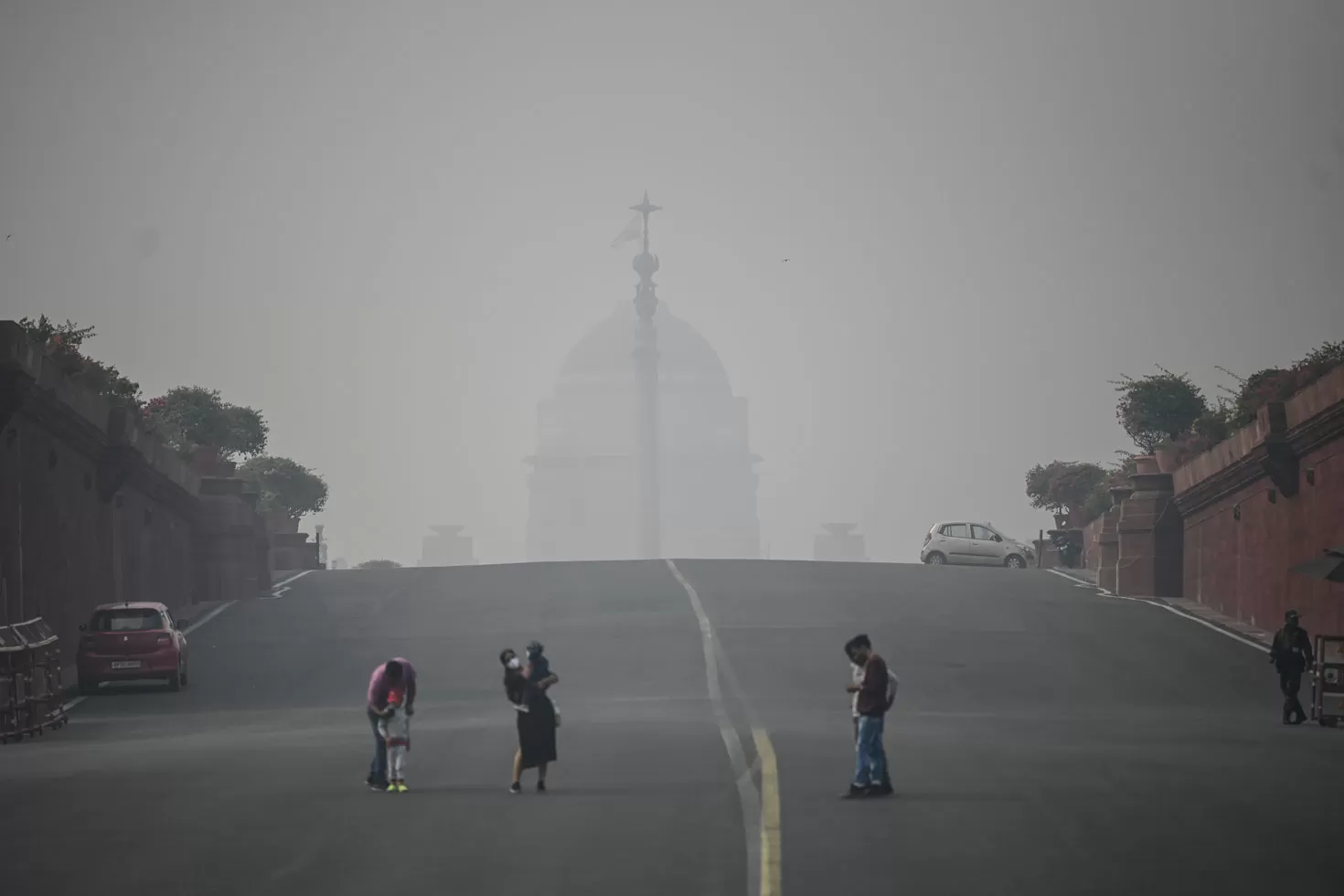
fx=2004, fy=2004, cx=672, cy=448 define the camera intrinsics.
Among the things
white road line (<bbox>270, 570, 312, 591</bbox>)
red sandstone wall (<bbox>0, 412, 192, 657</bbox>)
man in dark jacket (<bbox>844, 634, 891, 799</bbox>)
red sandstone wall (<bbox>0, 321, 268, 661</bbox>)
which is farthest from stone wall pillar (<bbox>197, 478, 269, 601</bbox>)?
man in dark jacket (<bbox>844, 634, 891, 799</bbox>)

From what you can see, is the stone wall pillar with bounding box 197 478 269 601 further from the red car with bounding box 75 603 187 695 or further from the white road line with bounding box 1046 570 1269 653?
the white road line with bounding box 1046 570 1269 653

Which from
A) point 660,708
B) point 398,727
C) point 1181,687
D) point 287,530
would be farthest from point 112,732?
point 287,530

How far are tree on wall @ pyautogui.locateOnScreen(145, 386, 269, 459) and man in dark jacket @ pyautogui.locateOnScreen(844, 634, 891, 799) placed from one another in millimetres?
78864

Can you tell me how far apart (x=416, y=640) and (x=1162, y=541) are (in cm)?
2266

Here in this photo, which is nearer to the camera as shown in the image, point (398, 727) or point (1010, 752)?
point (398, 727)

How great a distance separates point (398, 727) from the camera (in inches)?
837

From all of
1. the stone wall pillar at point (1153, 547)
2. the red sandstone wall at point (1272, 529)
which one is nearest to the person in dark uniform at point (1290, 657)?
the red sandstone wall at point (1272, 529)

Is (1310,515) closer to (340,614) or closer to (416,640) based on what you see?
(416,640)

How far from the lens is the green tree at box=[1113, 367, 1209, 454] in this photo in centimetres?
8788

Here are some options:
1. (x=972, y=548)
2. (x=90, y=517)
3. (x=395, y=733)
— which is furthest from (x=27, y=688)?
(x=972, y=548)

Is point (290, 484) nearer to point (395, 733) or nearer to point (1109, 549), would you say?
point (1109, 549)

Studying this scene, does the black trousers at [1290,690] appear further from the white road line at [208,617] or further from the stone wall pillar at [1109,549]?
the white road line at [208,617]

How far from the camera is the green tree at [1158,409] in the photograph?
288ft

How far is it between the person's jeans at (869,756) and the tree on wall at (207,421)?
3107 inches
